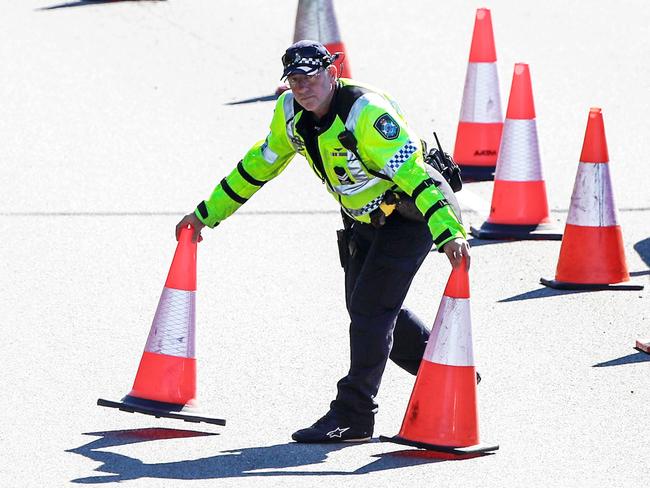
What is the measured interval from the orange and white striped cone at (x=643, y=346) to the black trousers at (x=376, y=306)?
1.54m

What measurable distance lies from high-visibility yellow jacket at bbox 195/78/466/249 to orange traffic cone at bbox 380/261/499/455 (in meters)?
0.30

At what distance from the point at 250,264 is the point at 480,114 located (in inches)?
114

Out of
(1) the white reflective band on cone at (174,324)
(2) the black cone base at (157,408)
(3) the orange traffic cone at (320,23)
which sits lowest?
(2) the black cone base at (157,408)

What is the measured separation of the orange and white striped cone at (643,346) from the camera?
7.80 m

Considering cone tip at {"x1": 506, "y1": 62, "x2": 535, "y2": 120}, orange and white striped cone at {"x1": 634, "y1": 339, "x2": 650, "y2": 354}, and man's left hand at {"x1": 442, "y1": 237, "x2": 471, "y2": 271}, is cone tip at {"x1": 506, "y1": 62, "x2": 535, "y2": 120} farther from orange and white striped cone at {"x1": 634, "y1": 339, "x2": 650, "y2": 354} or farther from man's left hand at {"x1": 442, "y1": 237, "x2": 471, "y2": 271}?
man's left hand at {"x1": 442, "y1": 237, "x2": 471, "y2": 271}

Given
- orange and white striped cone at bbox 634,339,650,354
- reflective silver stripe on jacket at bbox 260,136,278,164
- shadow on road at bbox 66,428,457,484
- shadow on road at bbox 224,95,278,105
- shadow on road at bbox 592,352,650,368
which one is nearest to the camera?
shadow on road at bbox 66,428,457,484

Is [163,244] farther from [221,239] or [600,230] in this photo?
[600,230]

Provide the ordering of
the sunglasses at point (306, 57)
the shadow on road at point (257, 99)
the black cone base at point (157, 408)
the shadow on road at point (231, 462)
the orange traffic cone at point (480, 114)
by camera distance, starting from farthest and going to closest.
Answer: the shadow on road at point (257, 99) < the orange traffic cone at point (480, 114) < the black cone base at point (157, 408) < the sunglasses at point (306, 57) < the shadow on road at point (231, 462)

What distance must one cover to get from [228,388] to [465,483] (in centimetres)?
157

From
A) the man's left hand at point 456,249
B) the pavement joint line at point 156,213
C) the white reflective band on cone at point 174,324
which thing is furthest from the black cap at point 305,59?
the pavement joint line at point 156,213

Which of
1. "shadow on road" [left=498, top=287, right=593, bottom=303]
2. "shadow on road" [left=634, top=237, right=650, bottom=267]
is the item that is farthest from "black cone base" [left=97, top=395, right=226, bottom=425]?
"shadow on road" [left=634, top=237, right=650, bottom=267]

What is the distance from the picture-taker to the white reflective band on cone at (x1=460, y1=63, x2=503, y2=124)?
11.9 m

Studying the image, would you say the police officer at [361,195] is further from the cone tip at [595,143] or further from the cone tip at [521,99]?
the cone tip at [521,99]

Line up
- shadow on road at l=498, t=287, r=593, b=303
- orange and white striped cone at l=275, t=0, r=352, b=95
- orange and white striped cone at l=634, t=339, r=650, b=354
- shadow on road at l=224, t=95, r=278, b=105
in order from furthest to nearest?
1. orange and white striped cone at l=275, t=0, r=352, b=95
2. shadow on road at l=224, t=95, r=278, b=105
3. shadow on road at l=498, t=287, r=593, b=303
4. orange and white striped cone at l=634, t=339, r=650, b=354
